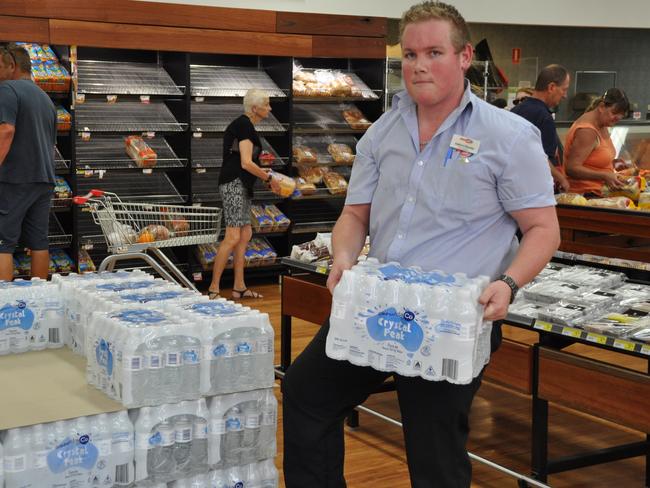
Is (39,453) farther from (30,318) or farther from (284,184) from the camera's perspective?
(284,184)

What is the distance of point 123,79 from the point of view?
799 cm

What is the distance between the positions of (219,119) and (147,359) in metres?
5.73

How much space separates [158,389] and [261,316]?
46 cm

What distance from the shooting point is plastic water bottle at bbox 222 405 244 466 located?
10.3 ft

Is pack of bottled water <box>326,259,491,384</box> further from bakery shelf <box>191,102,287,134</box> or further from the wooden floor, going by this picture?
bakery shelf <box>191,102,287,134</box>

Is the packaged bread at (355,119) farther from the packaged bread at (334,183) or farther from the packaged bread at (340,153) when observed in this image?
the packaged bread at (334,183)

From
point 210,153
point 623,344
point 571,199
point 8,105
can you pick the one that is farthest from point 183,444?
point 210,153

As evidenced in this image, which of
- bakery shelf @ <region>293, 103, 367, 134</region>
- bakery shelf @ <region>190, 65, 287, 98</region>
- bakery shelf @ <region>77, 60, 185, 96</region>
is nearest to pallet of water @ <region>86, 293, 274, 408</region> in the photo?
bakery shelf @ <region>77, 60, 185, 96</region>

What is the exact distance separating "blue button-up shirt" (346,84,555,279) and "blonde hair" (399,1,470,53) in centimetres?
16

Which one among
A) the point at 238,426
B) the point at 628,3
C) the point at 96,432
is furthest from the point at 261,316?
the point at 628,3

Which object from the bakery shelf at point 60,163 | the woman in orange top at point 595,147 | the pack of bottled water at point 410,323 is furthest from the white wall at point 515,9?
the pack of bottled water at point 410,323

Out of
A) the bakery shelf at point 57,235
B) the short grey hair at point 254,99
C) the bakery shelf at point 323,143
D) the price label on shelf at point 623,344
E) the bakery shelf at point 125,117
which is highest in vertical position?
the short grey hair at point 254,99

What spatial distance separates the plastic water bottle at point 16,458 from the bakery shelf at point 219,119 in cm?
561

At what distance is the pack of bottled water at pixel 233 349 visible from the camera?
311 cm
